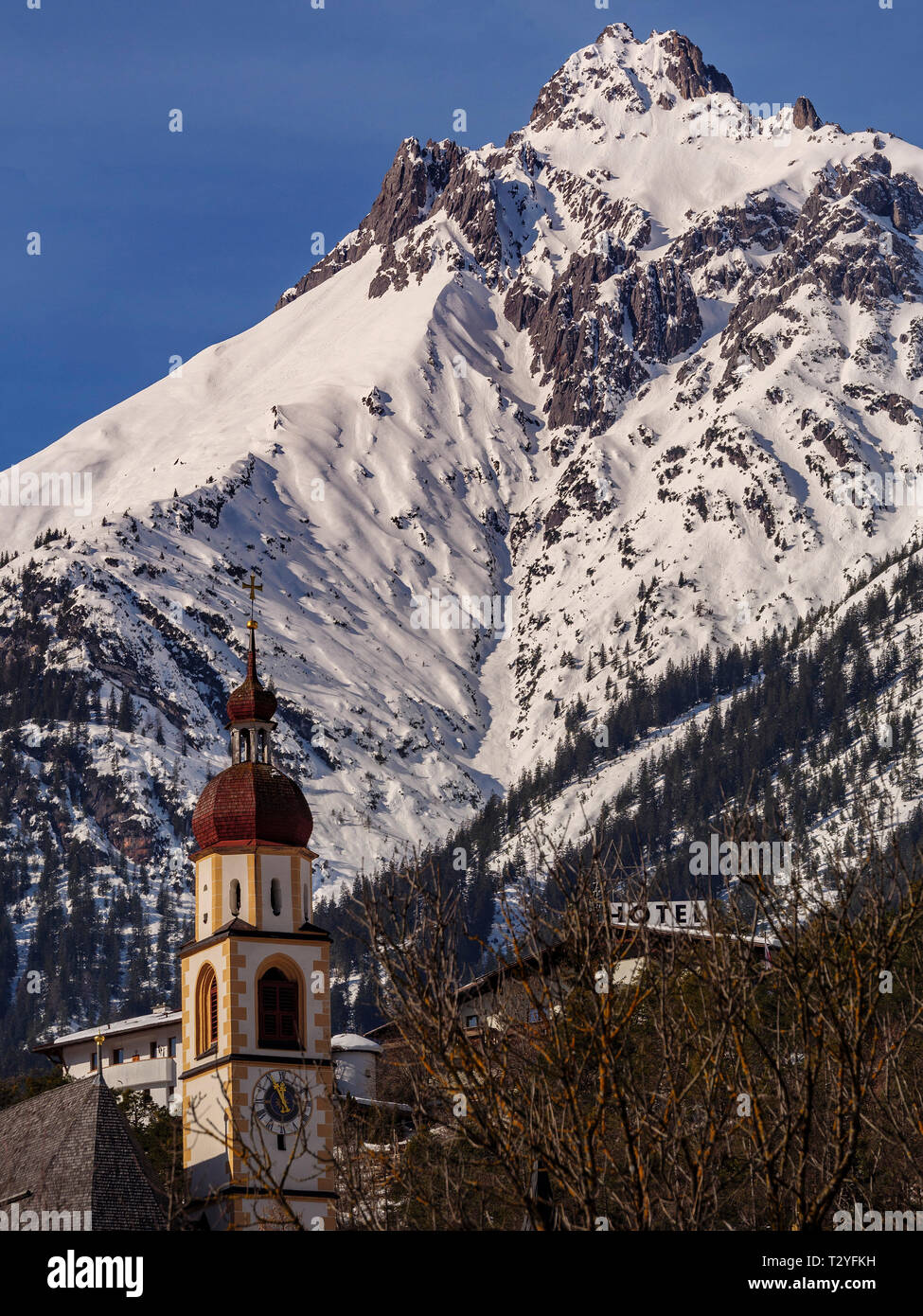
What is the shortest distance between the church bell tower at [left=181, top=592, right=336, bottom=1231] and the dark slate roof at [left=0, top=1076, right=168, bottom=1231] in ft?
19.5

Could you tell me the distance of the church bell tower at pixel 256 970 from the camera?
245ft

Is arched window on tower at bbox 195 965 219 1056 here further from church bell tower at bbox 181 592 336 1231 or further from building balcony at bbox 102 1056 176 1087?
building balcony at bbox 102 1056 176 1087

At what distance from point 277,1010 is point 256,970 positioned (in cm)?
182

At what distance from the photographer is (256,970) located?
78750 millimetres

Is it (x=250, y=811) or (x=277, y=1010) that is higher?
(x=250, y=811)

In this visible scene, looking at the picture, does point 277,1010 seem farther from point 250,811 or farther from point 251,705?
point 251,705

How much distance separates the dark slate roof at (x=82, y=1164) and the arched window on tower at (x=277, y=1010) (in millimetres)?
10047

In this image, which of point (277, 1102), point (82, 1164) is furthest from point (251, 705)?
point (82, 1164)
